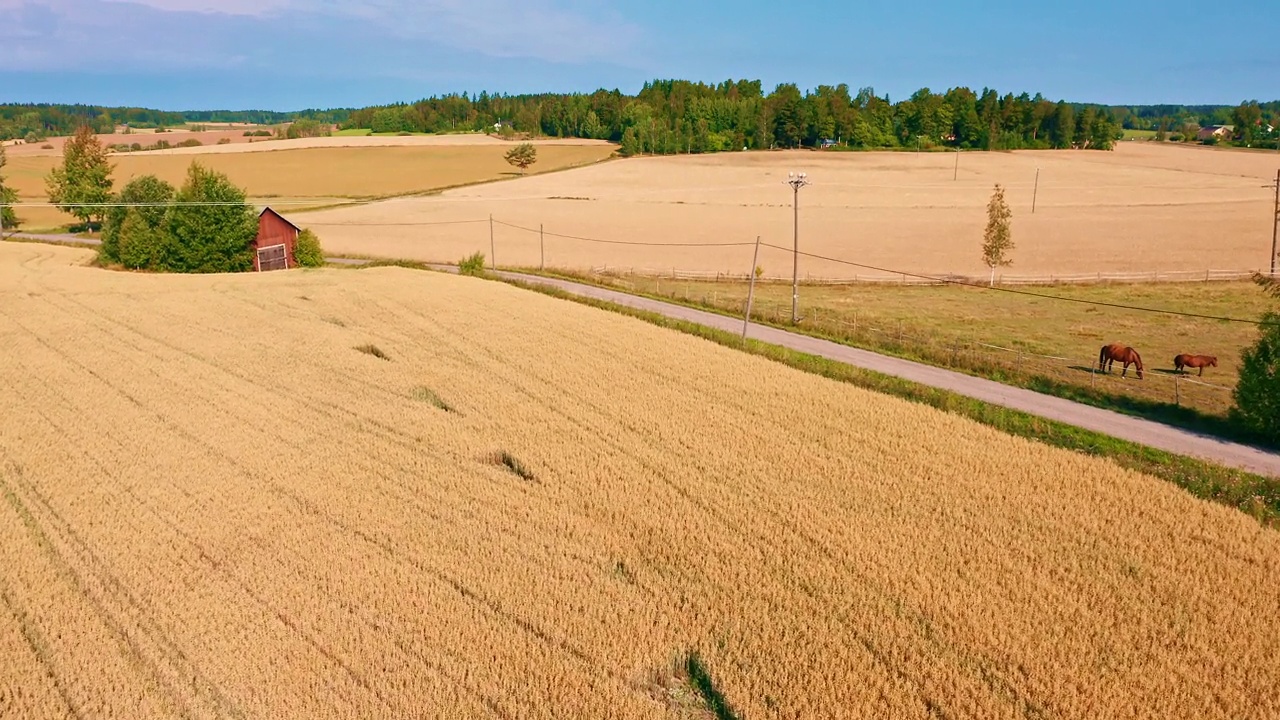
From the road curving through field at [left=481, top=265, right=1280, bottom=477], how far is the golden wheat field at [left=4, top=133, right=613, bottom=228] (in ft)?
233

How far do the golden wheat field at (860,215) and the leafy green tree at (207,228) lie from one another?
13150 mm

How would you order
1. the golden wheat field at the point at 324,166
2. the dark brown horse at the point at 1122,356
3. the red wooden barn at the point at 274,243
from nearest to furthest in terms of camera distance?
the dark brown horse at the point at 1122,356 < the red wooden barn at the point at 274,243 < the golden wheat field at the point at 324,166

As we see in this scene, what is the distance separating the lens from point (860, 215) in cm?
8969

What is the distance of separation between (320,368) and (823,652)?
69.2 ft

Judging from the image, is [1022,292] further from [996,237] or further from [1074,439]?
[1074,439]

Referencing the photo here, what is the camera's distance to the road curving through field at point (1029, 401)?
75.1 ft

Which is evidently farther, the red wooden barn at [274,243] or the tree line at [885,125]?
the tree line at [885,125]

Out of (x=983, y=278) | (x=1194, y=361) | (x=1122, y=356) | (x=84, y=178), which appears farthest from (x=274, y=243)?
(x=1194, y=361)

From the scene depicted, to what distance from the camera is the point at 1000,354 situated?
34469mm

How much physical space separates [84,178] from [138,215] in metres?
34.9

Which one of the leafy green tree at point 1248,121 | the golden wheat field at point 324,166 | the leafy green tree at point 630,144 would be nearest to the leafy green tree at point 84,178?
the golden wheat field at point 324,166

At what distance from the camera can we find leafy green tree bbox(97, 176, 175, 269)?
5500 cm

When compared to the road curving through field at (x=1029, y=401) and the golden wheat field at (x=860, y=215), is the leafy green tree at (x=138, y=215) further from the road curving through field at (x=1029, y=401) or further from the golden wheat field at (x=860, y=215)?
the road curving through field at (x=1029, y=401)

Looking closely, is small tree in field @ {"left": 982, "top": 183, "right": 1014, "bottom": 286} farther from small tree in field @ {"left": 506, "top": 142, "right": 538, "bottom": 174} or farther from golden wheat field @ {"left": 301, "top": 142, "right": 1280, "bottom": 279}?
small tree in field @ {"left": 506, "top": 142, "right": 538, "bottom": 174}
